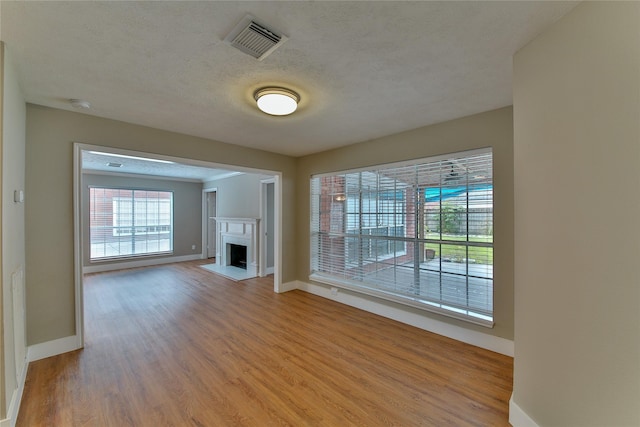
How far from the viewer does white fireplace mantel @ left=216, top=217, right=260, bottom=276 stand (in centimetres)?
612

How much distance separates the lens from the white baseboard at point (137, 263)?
621cm

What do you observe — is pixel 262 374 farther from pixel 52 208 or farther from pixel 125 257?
pixel 125 257

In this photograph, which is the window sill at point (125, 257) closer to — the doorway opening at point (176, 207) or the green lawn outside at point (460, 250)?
the doorway opening at point (176, 207)

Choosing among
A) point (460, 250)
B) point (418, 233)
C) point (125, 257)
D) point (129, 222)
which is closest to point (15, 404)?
point (418, 233)

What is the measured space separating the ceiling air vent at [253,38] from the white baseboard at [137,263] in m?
7.06

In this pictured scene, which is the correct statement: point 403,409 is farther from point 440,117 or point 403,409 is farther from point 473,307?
point 440,117

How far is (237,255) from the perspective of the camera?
7031mm

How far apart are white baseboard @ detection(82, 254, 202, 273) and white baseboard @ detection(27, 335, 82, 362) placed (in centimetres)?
445

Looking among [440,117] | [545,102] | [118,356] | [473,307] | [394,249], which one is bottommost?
[118,356]

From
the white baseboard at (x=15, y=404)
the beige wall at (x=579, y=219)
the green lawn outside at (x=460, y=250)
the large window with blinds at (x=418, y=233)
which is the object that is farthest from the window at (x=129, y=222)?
the beige wall at (x=579, y=219)

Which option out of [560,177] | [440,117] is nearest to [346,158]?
[440,117]

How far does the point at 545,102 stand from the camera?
1503 mm

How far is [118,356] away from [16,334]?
0.88 meters

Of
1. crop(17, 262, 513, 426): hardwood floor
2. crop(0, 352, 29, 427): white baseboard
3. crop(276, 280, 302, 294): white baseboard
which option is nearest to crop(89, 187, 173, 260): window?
crop(17, 262, 513, 426): hardwood floor
